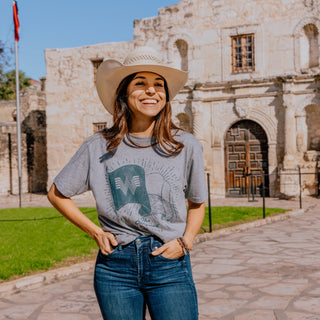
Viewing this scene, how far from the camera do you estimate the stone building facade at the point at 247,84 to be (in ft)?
56.6

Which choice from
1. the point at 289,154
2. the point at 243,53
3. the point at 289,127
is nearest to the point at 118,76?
the point at 289,154

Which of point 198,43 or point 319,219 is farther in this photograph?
point 198,43

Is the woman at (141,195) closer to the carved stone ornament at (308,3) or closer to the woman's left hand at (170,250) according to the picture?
the woman's left hand at (170,250)

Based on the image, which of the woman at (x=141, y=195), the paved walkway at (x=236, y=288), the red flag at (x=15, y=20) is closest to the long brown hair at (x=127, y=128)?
the woman at (x=141, y=195)

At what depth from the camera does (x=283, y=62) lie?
17.7 m

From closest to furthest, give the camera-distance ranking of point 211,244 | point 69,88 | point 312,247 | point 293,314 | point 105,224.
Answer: point 105,224, point 293,314, point 312,247, point 211,244, point 69,88

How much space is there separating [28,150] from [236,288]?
19425 millimetres

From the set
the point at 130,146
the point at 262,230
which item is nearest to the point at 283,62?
the point at 262,230

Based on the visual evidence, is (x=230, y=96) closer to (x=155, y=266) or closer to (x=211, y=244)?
(x=211, y=244)

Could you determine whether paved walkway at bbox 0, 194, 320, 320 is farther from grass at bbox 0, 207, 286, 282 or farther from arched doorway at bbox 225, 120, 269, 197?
arched doorway at bbox 225, 120, 269, 197

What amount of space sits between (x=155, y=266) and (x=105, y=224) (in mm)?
302

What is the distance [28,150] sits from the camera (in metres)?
22.8

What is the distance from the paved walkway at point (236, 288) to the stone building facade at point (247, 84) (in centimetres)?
974

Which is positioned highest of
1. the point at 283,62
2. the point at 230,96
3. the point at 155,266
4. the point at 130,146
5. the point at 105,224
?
the point at 283,62
